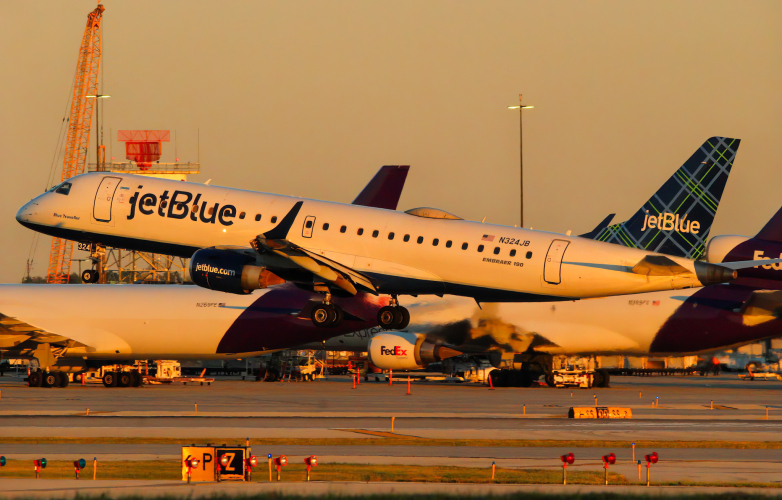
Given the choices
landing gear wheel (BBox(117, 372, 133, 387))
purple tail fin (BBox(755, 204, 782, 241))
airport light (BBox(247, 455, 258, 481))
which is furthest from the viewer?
landing gear wheel (BBox(117, 372, 133, 387))

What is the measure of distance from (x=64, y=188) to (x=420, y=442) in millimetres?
23960

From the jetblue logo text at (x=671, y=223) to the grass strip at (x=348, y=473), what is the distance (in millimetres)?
37279

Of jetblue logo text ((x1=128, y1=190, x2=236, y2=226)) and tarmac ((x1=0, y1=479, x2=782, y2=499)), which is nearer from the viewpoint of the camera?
tarmac ((x1=0, y1=479, x2=782, y2=499))

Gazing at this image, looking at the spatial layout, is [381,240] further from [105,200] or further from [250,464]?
[250,464]

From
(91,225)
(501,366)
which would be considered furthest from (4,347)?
(501,366)

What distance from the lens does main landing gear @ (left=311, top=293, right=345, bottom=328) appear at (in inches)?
1806

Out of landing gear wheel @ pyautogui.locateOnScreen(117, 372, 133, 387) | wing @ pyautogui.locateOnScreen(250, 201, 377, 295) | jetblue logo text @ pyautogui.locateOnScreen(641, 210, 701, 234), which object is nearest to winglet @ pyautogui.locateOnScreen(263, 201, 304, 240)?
wing @ pyautogui.locateOnScreen(250, 201, 377, 295)

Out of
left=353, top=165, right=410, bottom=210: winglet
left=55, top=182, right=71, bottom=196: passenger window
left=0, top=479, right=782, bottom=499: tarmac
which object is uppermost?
left=353, top=165, right=410, bottom=210: winglet

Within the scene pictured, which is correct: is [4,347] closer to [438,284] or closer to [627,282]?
[438,284]

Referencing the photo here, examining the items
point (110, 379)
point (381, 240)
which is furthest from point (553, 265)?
point (110, 379)

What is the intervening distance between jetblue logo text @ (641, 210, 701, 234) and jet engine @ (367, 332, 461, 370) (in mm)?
17347

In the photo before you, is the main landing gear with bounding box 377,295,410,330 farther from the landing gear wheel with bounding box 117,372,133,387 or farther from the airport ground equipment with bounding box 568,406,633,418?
the landing gear wheel with bounding box 117,372,133,387

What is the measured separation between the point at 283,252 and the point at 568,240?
40.3 feet

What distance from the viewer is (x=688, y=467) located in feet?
90.5
